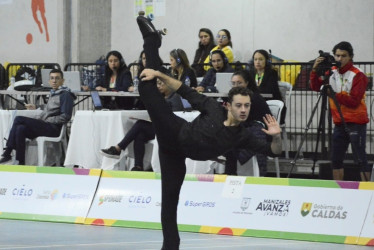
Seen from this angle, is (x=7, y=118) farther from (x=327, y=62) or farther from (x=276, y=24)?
(x=276, y=24)

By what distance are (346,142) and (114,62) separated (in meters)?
3.69

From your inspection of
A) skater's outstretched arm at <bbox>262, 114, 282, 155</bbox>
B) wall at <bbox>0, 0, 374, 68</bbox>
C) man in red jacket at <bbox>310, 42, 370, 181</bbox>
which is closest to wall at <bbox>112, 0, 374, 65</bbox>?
wall at <bbox>0, 0, 374, 68</bbox>

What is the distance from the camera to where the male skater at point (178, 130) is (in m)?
5.94

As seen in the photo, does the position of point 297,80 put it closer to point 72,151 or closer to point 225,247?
point 72,151

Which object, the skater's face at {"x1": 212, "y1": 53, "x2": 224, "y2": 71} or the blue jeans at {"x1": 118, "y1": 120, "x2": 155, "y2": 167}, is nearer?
the blue jeans at {"x1": 118, "y1": 120, "x2": 155, "y2": 167}

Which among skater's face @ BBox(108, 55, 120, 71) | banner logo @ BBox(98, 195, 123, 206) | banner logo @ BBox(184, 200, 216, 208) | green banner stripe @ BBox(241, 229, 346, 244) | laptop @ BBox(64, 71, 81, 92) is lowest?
green banner stripe @ BBox(241, 229, 346, 244)

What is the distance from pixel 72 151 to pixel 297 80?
3500mm

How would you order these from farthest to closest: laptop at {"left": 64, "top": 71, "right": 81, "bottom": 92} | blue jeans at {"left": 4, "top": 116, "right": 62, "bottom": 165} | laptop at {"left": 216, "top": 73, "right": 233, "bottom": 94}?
1. laptop at {"left": 64, "top": 71, "right": 81, "bottom": 92}
2. blue jeans at {"left": 4, "top": 116, "right": 62, "bottom": 165}
3. laptop at {"left": 216, "top": 73, "right": 233, "bottom": 94}

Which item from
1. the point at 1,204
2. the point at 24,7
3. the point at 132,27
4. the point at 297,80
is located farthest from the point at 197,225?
the point at 24,7

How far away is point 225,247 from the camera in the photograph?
6848 mm

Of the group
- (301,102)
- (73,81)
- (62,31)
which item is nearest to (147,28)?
(73,81)

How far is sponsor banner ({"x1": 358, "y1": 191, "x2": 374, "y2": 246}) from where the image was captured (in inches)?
281

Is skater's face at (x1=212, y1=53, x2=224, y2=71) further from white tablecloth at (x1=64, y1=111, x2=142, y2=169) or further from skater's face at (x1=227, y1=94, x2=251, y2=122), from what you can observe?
skater's face at (x1=227, y1=94, x2=251, y2=122)

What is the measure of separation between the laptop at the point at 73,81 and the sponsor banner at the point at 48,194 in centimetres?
308
